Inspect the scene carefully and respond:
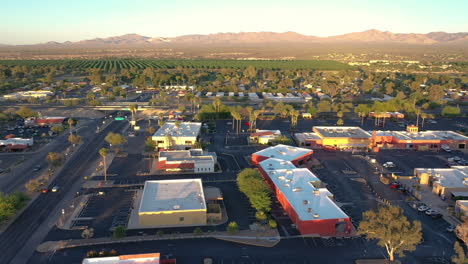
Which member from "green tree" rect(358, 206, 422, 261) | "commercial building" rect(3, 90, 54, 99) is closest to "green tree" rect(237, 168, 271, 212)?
"green tree" rect(358, 206, 422, 261)

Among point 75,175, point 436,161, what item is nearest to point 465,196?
point 436,161

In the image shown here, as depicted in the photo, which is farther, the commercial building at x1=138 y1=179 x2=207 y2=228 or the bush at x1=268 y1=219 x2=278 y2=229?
the commercial building at x1=138 y1=179 x2=207 y2=228

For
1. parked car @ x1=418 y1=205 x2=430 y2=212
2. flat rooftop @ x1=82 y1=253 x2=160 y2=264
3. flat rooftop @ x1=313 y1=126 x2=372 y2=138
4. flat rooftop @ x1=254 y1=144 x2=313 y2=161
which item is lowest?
parked car @ x1=418 y1=205 x2=430 y2=212

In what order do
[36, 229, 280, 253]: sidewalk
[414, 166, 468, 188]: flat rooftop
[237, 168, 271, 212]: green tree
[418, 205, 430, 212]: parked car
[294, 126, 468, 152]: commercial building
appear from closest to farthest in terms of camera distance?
[36, 229, 280, 253]: sidewalk → [237, 168, 271, 212]: green tree → [418, 205, 430, 212]: parked car → [414, 166, 468, 188]: flat rooftop → [294, 126, 468, 152]: commercial building

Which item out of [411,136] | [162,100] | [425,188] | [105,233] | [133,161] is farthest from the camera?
[162,100]

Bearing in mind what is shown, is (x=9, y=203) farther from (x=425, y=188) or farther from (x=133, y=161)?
(x=425, y=188)

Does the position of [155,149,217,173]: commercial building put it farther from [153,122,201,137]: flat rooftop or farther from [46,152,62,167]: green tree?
[46,152,62,167]: green tree

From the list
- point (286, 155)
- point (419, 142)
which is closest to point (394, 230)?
point (286, 155)
